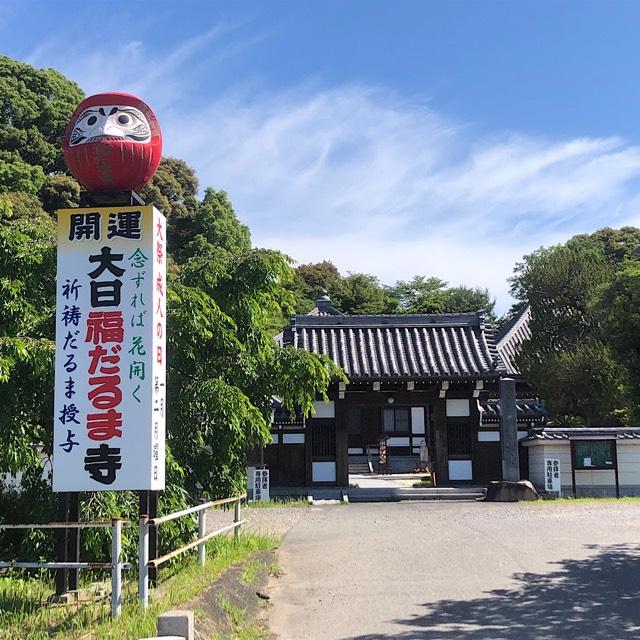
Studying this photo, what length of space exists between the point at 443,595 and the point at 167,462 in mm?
3483

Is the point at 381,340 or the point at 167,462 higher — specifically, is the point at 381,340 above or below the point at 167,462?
above

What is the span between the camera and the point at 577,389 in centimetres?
2041

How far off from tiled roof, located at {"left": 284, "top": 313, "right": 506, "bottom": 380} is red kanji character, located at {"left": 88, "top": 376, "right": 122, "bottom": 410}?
1280 cm

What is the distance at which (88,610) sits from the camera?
589cm

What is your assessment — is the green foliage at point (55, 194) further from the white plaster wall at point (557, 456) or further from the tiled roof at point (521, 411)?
the white plaster wall at point (557, 456)

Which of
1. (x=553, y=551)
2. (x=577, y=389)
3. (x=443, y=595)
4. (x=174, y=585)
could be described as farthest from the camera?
(x=577, y=389)

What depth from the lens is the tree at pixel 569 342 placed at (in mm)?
20016

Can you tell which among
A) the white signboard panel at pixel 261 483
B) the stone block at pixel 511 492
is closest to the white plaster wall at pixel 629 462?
the stone block at pixel 511 492

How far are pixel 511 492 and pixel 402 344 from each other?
552 cm

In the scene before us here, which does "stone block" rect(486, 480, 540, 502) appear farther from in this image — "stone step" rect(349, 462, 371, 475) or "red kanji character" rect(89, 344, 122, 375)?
"stone step" rect(349, 462, 371, 475)

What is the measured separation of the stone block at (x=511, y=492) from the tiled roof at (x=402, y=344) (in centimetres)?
317

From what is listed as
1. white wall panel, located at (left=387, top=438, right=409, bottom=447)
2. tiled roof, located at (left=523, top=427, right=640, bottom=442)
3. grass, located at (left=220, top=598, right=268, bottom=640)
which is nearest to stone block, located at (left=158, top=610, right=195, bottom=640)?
grass, located at (left=220, top=598, right=268, bottom=640)

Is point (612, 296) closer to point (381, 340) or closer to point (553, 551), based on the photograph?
point (553, 551)

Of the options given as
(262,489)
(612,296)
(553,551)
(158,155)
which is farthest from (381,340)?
(158,155)
